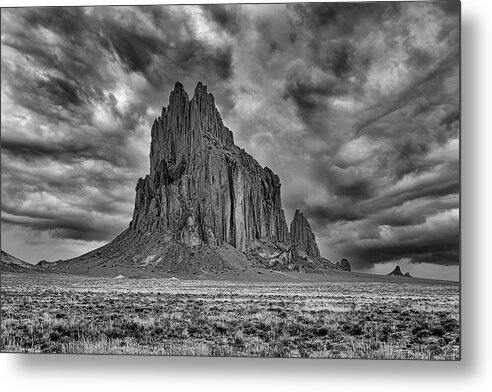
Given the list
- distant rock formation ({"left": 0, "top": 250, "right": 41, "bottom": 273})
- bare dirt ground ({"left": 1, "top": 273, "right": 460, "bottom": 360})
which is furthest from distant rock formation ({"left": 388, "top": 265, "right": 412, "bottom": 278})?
distant rock formation ({"left": 0, "top": 250, "right": 41, "bottom": 273})

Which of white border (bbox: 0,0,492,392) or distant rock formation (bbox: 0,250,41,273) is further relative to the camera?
distant rock formation (bbox: 0,250,41,273)

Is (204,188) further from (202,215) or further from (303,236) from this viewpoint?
(303,236)

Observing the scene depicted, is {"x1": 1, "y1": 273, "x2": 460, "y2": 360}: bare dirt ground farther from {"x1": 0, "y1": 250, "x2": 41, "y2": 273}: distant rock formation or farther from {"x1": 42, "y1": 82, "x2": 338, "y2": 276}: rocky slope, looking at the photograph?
{"x1": 42, "y1": 82, "x2": 338, "y2": 276}: rocky slope

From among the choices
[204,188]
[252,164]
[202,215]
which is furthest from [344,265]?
[204,188]

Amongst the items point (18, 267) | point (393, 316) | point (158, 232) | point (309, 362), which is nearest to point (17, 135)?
point (18, 267)

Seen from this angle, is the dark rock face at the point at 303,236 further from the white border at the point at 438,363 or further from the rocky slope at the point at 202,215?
the white border at the point at 438,363

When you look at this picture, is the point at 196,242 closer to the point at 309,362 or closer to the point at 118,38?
the point at 309,362

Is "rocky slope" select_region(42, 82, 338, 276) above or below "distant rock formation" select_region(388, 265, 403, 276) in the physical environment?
above

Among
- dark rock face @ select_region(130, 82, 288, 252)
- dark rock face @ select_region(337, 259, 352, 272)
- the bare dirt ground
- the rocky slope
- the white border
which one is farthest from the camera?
dark rock face @ select_region(130, 82, 288, 252)

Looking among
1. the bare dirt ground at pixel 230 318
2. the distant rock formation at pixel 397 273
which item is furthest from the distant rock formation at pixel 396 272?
the bare dirt ground at pixel 230 318

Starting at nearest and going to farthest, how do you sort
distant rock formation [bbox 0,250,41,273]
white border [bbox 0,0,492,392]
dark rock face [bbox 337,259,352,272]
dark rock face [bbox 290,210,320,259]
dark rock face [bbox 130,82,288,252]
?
1. white border [bbox 0,0,492,392]
2. dark rock face [bbox 337,259,352,272]
3. distant rock formation [bbox 0,250,41,273]
4. dark rock face [bbox 290,210,320,259]
5. dark rock face [bbox 130,82,288,252]
